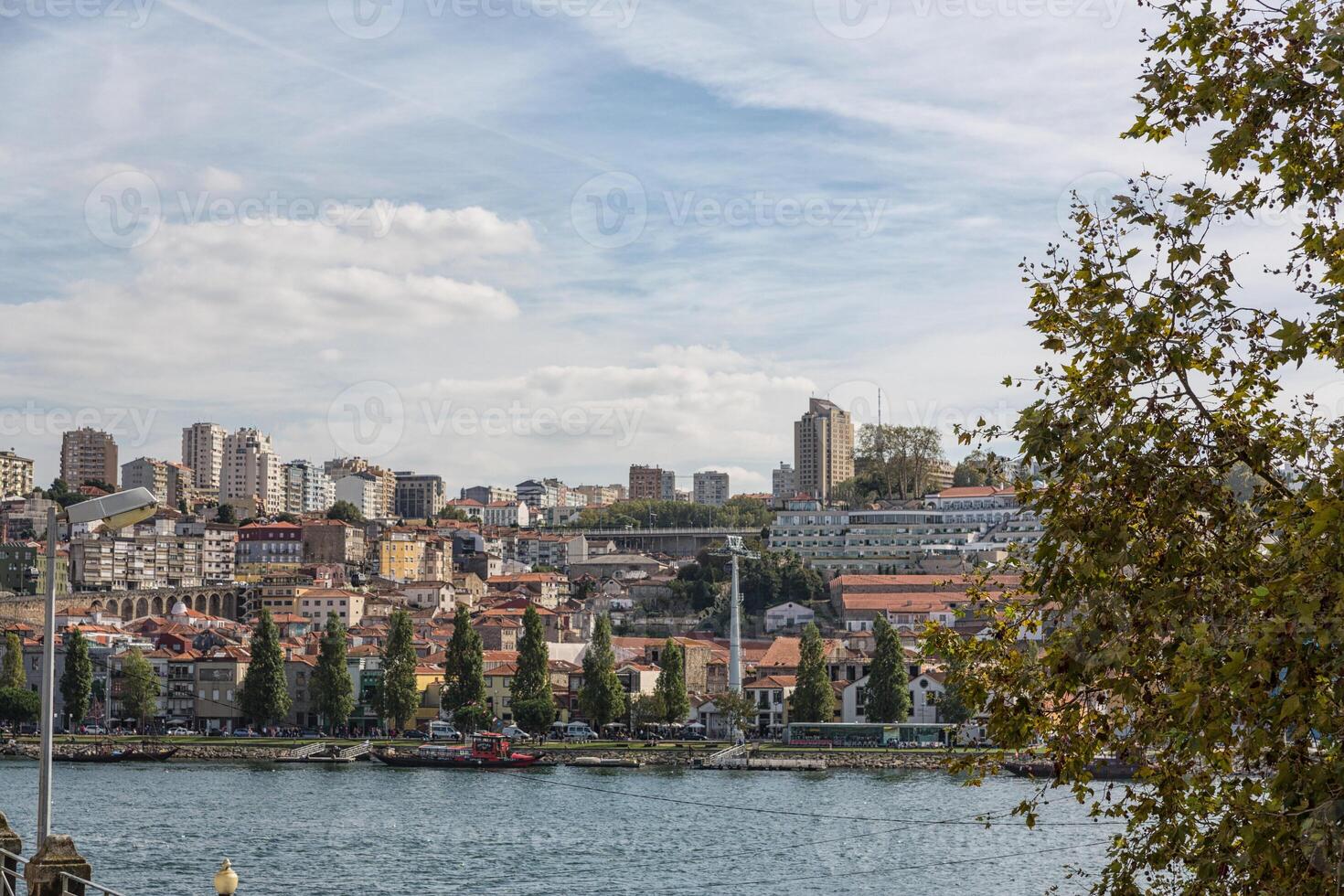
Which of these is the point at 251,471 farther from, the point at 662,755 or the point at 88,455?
the point at 662,755

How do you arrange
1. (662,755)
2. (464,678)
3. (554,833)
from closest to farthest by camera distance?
(554,833)
(662,755)
(464,678)

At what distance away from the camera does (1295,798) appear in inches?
195

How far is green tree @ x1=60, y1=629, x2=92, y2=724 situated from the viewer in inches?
2386

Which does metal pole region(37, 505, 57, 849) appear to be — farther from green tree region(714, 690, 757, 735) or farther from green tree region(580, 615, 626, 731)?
green tree region(714, 690, 757, 735)

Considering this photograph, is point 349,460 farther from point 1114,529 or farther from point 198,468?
point 1114,529

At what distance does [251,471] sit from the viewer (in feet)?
552

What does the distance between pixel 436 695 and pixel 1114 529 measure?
6067 centimetres

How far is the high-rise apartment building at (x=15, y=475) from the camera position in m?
136

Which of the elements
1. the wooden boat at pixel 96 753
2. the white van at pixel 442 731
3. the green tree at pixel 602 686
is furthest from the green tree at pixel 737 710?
the wooden boat at pixel 96 753

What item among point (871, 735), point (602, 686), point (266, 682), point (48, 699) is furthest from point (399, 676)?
point (48, 699)

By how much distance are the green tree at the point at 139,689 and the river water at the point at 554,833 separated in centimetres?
1409

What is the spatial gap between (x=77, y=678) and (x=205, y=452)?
114 metres

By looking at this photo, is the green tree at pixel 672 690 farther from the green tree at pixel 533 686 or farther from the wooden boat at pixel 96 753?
the wooden boat at pixel 96 753

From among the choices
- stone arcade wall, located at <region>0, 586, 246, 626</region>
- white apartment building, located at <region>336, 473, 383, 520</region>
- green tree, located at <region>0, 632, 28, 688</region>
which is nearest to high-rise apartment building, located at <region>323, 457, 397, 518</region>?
white apartment building, located at <region>336, 473, 383, 520</region>
